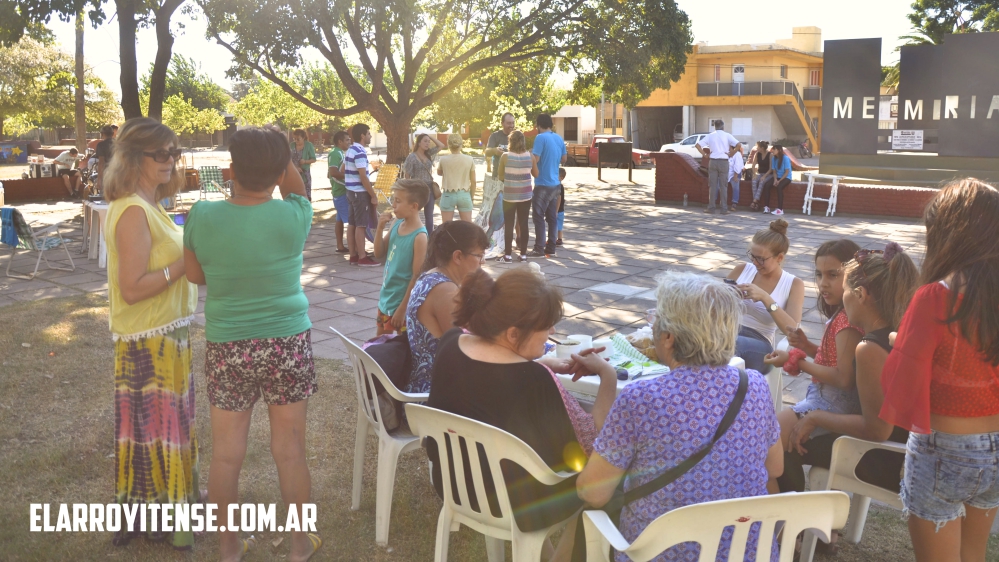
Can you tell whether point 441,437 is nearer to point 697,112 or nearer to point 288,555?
point 288,555

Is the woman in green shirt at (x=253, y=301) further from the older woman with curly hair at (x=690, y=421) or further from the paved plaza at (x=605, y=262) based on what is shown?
the paved plaza at (x=605, y=262)

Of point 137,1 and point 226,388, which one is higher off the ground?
point 137,1

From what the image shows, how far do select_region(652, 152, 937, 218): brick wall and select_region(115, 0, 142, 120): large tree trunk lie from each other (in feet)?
30.4

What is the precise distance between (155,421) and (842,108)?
60.6ft

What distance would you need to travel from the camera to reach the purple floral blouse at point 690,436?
77.4 inches

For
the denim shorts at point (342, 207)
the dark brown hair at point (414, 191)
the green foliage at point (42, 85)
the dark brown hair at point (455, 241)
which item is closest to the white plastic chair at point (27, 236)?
the denim shorts at point (342, 207)

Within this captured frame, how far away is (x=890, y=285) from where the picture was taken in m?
2.56

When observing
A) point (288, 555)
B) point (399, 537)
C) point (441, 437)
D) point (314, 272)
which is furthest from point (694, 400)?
point (314, 272)

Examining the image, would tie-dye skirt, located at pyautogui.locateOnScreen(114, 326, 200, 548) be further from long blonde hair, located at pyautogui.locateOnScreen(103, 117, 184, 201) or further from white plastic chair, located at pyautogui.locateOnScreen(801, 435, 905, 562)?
white plastic chair, located at pyautogui.locateOnScreen(801, 435, 905, 562)

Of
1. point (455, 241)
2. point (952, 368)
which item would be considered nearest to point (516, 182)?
point (455, 241)

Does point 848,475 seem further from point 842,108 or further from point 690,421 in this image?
point 842,108

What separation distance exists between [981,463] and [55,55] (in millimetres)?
39156

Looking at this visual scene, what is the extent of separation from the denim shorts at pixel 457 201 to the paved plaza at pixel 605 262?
2.28 feet

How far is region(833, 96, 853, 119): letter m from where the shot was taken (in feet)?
59.6
